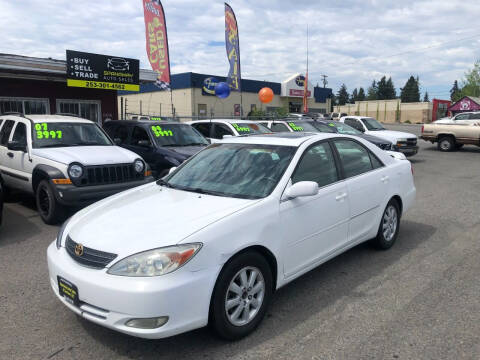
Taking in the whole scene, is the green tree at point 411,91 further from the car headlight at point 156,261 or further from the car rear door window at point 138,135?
the car headlight at point 156,261

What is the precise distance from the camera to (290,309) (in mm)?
3562

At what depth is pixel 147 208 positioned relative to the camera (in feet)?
11.3

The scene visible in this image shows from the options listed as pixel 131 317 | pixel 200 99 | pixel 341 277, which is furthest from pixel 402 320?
pixel 200 99

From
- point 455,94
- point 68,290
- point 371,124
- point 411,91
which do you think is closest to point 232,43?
point 371,124

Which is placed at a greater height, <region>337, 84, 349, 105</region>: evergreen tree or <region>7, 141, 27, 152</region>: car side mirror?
<region>337, 84, 349, 105</region>: evergreen tree

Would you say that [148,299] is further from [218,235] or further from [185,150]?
[185,150]

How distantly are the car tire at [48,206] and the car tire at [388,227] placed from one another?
15.2 feet

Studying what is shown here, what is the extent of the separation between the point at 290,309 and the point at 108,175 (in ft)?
13.8

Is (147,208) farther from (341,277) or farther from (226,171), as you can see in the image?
(341,277)

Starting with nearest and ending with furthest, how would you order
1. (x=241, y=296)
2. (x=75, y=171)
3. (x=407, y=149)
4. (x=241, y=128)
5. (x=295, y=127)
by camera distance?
(x=241, y=296), (x=75, y=171), (x=241, y=128), (x=295, y=127), (x=407, y=149)

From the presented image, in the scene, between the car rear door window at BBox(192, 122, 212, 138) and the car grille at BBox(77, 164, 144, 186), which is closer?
the car grille at BBox(77, 164, 144, 186)

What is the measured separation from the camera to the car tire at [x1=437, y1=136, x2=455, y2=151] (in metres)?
19.1

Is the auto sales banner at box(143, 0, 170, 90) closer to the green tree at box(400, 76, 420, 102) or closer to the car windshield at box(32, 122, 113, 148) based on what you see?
the car windshield at box(32, 122, 113, 148)

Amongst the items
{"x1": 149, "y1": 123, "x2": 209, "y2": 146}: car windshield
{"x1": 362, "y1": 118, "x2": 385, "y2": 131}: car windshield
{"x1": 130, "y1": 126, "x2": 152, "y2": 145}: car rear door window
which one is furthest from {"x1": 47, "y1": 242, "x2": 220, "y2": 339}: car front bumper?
{"x1": 362, "y1": 118, "x2": 385, "y2": 131}: car windshield
